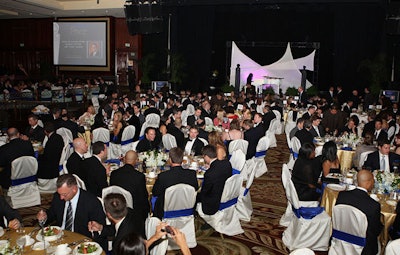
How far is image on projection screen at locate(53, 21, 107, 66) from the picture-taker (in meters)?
25.2

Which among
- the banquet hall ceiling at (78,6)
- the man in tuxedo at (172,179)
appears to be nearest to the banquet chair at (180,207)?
the man in tuxedo at (172,179)

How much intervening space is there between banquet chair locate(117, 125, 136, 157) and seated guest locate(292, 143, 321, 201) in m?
4.64

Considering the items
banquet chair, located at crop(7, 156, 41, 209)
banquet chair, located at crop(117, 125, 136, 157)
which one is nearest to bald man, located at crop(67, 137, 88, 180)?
banquet chair, located at crop(7, 156, 41, 209)

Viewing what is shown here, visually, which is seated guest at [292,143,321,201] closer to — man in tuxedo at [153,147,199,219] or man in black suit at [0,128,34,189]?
man in tuxedo at [153,147,199,219]

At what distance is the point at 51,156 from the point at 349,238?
522 centimetres

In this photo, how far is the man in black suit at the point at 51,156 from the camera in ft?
26.1

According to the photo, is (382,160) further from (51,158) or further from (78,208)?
(51,158)

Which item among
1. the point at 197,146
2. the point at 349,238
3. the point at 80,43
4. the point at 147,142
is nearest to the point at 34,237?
the point at 349,238

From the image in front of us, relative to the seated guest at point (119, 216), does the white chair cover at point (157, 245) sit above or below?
below

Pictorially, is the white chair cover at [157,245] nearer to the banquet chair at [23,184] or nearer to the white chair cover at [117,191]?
the white chair cover at [117,191]

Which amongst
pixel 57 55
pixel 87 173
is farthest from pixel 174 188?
pixel 57 55

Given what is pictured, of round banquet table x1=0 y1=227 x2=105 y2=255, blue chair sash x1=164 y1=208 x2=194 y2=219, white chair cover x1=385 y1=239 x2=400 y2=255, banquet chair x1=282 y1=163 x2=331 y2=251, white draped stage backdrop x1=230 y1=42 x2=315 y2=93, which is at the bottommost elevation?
banquet chair x1=282 y1=163 x2=331 y2=251

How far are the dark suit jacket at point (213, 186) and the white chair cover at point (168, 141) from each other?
2.62m

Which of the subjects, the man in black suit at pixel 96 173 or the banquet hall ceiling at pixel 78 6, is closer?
the man in black suit at pixel 96 173
